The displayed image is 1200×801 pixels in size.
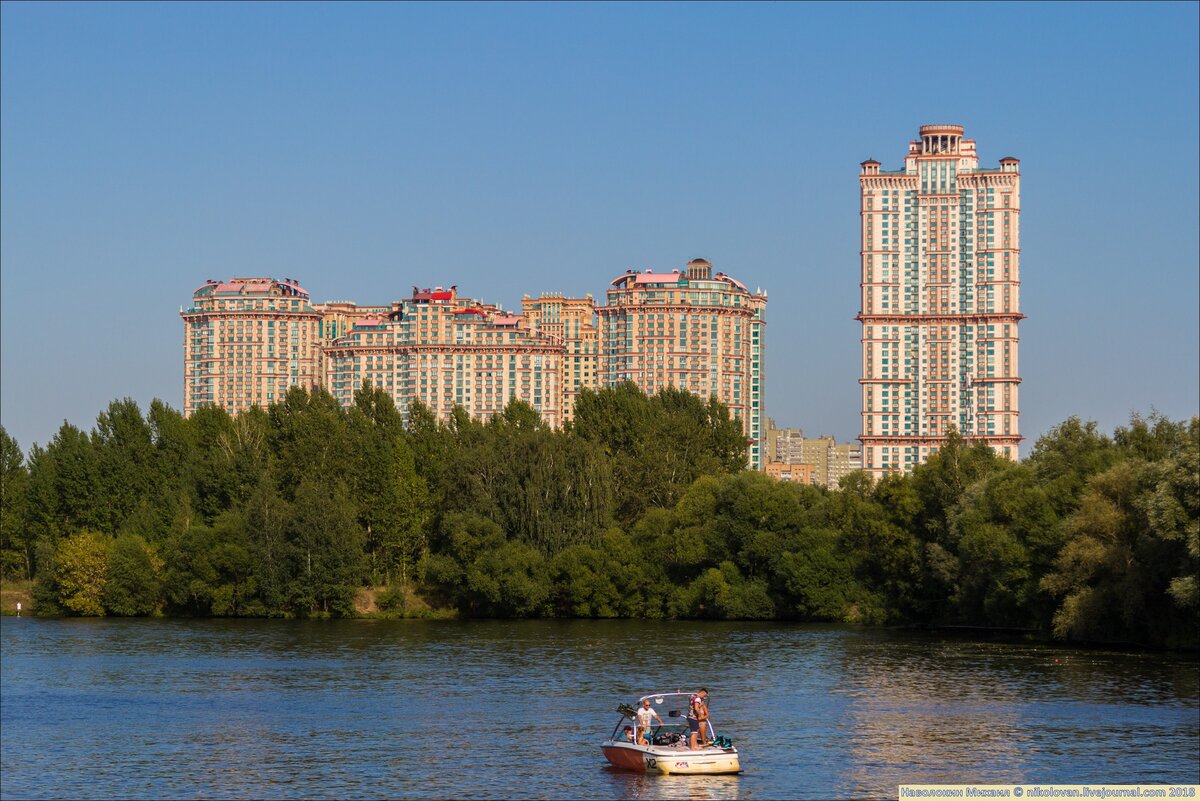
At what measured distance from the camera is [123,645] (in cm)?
7312

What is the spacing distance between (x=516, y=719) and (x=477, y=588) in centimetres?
3795

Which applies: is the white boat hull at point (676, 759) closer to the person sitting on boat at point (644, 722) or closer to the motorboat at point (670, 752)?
the motorboat at point (670, 752)

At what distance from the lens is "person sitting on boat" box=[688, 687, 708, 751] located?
3925 cm

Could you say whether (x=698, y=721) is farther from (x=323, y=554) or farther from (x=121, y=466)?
(x=121, y=466)

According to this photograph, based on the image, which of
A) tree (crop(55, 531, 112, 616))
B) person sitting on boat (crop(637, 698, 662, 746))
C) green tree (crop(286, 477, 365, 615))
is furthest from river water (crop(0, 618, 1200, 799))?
tree (crop(55, 531, 112, 616))

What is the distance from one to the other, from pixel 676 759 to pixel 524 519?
50.6 m

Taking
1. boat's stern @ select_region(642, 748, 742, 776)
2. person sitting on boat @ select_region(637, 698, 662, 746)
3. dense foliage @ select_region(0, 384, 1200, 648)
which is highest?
dense foliage @ select_region(0, 384, 1200, 648)

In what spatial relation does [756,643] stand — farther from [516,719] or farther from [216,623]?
[216,623]

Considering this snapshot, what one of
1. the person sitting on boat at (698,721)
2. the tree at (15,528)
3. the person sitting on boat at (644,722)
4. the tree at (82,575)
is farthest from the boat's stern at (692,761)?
the tree at (15,528)

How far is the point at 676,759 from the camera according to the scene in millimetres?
38938

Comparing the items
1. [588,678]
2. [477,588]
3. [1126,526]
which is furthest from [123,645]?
[1126,526]

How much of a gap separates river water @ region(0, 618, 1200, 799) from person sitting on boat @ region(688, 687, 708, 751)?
113cm

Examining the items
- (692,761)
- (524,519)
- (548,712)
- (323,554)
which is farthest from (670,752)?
(323,554)

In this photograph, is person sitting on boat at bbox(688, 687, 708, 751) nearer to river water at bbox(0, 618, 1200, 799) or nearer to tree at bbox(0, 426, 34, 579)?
river water at bbox(0, 618, 1200, 799)
